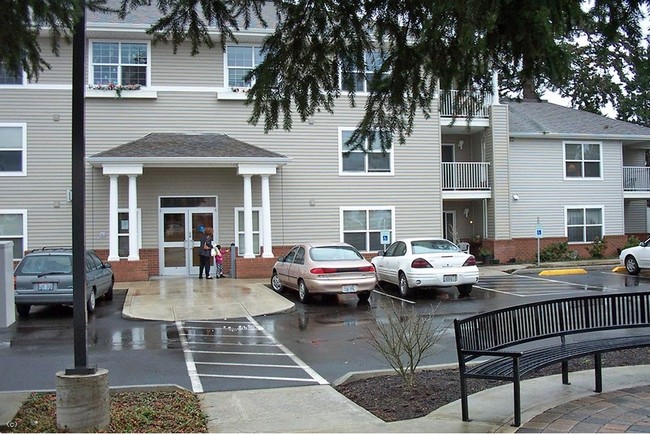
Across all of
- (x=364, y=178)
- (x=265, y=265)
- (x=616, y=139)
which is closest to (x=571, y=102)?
(x=616, y=139)

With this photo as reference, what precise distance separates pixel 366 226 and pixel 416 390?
17057mm

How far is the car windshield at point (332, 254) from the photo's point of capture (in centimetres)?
1564

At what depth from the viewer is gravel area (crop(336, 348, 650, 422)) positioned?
6324mm

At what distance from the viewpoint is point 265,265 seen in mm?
21203

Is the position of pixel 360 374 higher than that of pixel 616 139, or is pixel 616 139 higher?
pixel 616 139

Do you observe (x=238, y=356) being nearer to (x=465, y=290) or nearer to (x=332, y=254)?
(x=332, y=254)

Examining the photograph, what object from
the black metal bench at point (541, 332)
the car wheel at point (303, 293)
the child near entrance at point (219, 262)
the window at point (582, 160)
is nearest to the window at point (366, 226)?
the child near entrance at point (219, 262)

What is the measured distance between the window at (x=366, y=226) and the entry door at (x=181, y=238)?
524 centimetres

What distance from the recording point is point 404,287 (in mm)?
16828

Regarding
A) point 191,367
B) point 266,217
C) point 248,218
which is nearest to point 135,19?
point 248,218

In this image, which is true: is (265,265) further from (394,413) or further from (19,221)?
(394,413)

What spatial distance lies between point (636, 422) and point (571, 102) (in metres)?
A: 44.9

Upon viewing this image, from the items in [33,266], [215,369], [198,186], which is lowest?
[215,369]

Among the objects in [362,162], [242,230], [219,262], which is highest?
[362,162]
